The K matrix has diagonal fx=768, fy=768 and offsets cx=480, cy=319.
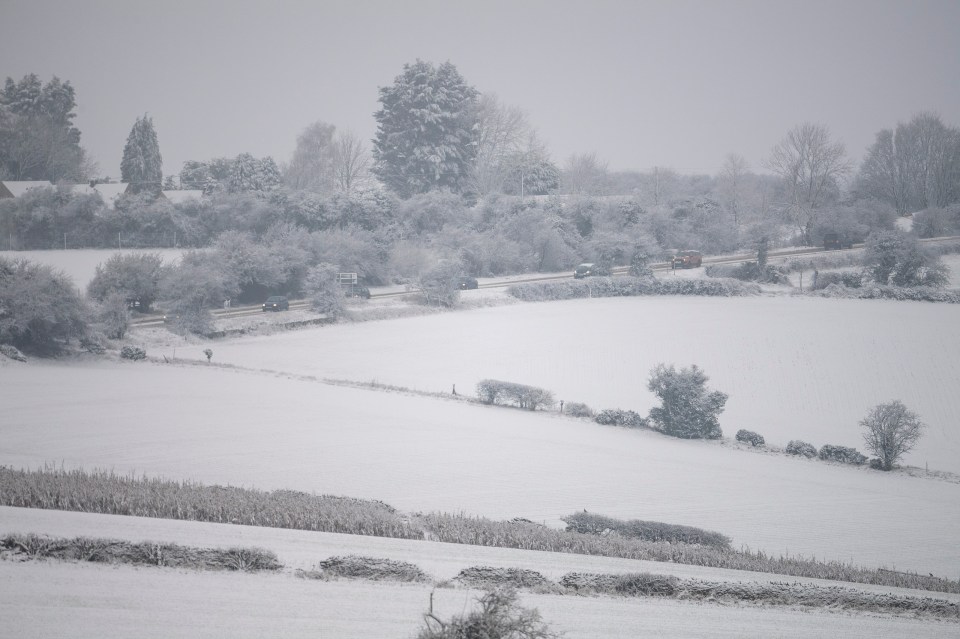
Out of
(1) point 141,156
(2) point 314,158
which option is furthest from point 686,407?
(2) point 314,158

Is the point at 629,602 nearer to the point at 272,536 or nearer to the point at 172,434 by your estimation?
the point at 272,536

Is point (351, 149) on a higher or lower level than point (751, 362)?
higher

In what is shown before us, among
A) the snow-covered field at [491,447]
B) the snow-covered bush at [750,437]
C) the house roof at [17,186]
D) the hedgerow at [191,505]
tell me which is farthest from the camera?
the house roof at [17,186]

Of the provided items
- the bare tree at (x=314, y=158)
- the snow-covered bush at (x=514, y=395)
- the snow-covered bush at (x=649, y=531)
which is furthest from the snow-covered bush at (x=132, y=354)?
the bare tree at (x=314, y=158)

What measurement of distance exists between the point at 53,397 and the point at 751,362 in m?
31.3

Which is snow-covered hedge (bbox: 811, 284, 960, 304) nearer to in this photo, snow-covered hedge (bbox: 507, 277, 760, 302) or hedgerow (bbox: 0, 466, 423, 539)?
snow-covered hedge (bbox: 507, 277, 760, 302)

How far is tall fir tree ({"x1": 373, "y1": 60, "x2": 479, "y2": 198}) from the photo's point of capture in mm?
91250

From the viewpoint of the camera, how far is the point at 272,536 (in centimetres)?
1148

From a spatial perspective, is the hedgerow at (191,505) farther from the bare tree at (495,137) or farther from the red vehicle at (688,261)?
the bare tree at (495,137)

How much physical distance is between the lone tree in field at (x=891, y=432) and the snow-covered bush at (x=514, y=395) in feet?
38.8

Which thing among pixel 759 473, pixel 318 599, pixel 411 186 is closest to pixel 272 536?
pixel 318 599

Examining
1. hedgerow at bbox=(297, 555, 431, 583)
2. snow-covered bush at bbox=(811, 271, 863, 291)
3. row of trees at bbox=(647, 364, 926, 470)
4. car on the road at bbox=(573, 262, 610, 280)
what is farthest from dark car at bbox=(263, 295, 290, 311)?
hedgerow at bbox=(297, 555, 431, 583)

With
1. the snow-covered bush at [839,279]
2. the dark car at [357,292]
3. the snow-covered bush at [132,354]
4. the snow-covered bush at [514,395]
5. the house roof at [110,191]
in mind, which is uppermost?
the house roof at [110,191]

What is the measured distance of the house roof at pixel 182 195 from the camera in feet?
220
